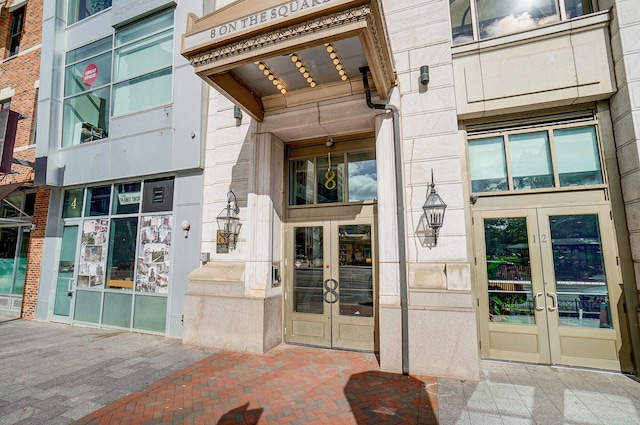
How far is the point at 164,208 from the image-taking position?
7391mm

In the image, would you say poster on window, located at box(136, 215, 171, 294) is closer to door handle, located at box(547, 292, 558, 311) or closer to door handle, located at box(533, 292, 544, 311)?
door handle, located at box(533, 292, 544, 311)

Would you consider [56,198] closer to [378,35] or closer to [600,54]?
[378,35]

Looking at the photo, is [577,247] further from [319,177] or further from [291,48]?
[291,48]

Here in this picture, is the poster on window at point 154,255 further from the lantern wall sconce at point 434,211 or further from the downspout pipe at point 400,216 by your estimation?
the lantern wall sconce at point 434,211

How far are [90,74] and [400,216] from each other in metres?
9.66

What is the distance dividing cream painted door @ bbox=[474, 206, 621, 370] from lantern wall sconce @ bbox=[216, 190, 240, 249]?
4.48 metres

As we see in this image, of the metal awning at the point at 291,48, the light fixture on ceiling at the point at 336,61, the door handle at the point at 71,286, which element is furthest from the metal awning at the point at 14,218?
the light fixture on ceiling at the point at 336,61

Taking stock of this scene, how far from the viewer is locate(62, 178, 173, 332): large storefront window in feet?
23.7

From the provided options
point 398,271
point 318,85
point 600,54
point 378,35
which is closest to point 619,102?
point 600,54

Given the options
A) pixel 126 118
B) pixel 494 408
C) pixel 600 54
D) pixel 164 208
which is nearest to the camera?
pixel 494 408

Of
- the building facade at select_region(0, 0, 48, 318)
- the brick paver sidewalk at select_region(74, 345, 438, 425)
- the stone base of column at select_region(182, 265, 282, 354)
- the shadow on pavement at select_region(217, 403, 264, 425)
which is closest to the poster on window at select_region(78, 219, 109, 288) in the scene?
the building facade at select_region(0, 0, 48, 318)

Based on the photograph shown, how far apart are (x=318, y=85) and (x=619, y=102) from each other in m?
4.73

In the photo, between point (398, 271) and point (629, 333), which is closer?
point (629, 333)

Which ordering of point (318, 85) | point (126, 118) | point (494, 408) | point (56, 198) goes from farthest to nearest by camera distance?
point (56, 198) < point (126, 118) < point (318, 85) < point (494, 408)
